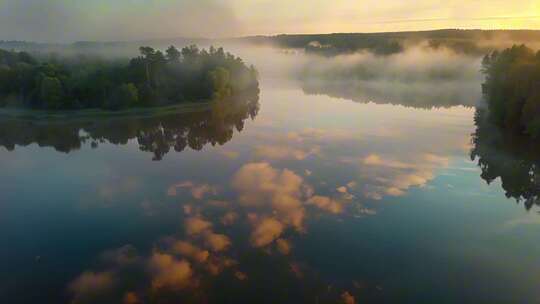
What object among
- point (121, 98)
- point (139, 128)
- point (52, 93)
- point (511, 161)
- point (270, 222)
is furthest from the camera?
point (121, 98)

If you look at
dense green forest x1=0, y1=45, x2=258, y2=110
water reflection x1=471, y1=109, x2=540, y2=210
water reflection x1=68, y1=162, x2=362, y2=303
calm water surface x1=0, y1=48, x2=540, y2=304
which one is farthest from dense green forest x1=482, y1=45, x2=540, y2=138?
dense green forest x1=0, y1=45, x2=258, y2=110

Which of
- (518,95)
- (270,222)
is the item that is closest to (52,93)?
(270,222)

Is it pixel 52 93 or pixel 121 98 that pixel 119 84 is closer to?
pixel 121 98

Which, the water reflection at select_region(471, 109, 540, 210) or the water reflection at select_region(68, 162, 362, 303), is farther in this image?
the water reflection at select_region(471, 109, 540, 210)

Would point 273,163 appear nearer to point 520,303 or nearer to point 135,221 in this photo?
point 135,221

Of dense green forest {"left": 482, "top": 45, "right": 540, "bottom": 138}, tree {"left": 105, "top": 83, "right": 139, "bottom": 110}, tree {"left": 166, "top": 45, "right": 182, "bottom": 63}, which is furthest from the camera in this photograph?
tree {"left": 166, "top": 45, "right": 182, "bottom": 63}

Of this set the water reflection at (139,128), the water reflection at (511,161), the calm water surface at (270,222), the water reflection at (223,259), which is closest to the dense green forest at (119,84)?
the water reflection at (139,128)

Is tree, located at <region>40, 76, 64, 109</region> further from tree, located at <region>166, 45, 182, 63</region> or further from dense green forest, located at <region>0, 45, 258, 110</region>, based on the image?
tree, located at <region>166, 45, 182, 63</region>
